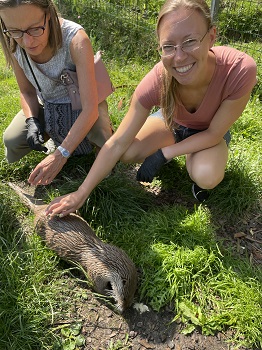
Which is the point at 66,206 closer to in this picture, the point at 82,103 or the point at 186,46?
the point at 82,103

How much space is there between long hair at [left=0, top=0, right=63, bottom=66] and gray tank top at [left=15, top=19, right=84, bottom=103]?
61 millimetres

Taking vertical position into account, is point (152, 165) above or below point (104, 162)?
below

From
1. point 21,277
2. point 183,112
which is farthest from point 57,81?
point 21,277

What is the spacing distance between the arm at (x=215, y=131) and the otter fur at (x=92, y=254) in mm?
874

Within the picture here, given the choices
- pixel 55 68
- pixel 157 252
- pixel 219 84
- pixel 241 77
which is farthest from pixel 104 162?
pixel 241 77

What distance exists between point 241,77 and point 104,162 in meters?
1.17

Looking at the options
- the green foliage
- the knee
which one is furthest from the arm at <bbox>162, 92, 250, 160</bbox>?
the green foliage

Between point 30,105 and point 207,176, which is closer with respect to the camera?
point 207,176

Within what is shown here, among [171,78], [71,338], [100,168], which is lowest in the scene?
[71,338]

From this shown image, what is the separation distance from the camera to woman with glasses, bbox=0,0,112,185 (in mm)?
2641

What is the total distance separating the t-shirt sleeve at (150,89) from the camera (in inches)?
114

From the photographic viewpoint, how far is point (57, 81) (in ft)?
10.5

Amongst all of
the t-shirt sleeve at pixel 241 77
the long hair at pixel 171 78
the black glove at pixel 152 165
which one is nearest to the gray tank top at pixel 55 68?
the long hair at pixel 171 78

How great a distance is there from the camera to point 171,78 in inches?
109
